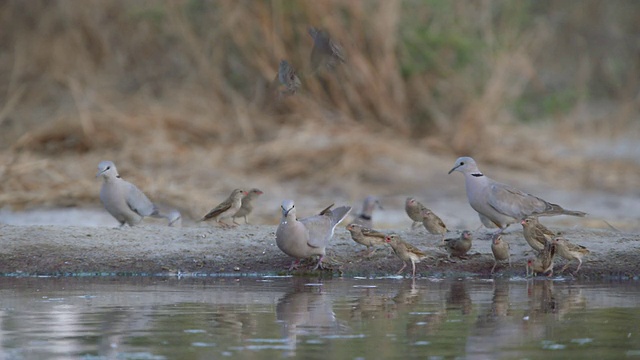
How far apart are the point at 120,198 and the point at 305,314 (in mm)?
3965

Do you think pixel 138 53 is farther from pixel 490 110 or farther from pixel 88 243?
pixel 88 243

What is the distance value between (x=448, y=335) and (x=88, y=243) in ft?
13.6

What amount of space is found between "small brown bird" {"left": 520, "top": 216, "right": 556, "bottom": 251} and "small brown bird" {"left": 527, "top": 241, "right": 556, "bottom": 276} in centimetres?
13

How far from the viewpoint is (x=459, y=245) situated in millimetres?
9594

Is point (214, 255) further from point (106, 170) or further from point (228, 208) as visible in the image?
point (106, 170)

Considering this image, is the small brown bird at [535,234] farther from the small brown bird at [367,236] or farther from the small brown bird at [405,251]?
the small brown bird at [367,236]

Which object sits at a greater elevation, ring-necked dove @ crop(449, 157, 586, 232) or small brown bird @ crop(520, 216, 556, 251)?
ring-necked dove @ crop(449, 157, 586, 232)

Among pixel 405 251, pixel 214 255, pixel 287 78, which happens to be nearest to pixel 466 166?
pixel 405 251

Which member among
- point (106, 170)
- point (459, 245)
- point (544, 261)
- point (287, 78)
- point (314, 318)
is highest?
point (287, 78)

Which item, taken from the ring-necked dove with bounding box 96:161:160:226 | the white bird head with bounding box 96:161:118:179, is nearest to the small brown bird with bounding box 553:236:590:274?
the ring-necked dove with bounding box 96:161:160:226

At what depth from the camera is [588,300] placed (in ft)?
26.5

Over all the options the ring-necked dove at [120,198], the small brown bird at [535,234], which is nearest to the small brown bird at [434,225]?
the small brown bird at [535,234]

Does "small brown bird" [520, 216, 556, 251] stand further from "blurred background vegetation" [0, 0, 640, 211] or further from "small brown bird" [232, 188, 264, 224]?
"blurred background vegetation" [0, 0, 640, 211]

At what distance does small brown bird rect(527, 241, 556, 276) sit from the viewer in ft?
30.4
